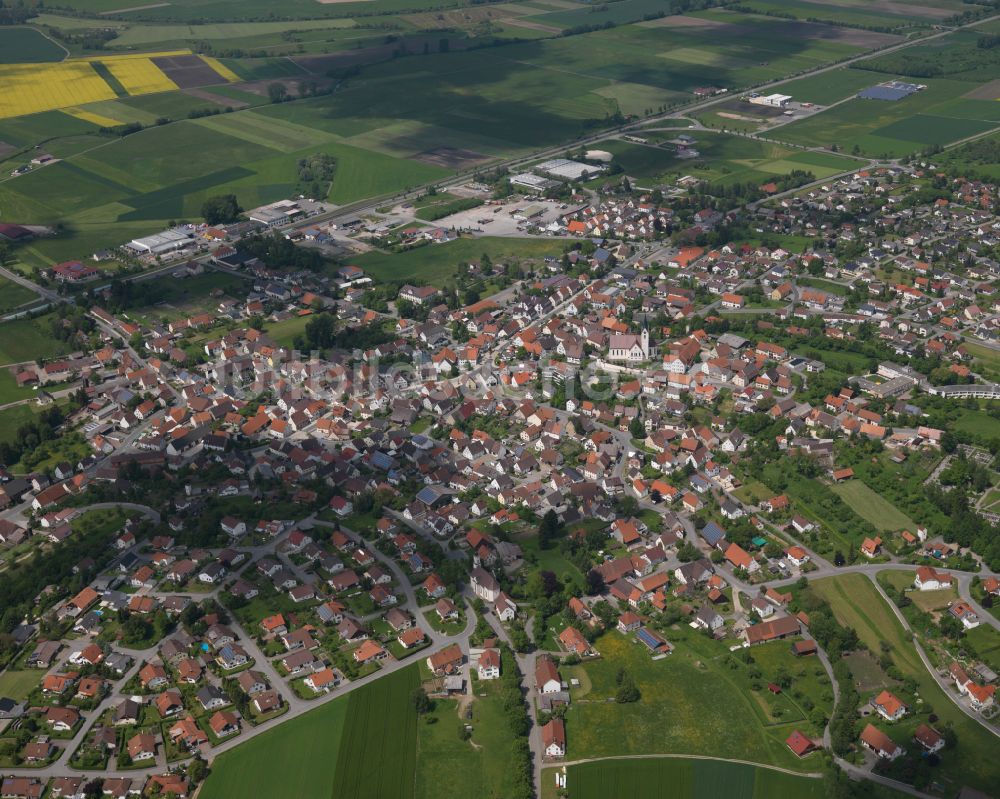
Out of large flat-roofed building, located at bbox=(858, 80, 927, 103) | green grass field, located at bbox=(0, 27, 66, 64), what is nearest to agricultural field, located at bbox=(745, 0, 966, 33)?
large flat-roofed building, located at bbox=(858, 80, 927, 103)

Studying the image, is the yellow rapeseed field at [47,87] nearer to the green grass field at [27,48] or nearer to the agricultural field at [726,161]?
the green grass field at [27,48]

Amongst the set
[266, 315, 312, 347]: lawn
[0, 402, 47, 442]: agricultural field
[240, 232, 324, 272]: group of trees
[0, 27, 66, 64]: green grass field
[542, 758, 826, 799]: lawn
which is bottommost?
[542, 758, 826, 799]: lawn

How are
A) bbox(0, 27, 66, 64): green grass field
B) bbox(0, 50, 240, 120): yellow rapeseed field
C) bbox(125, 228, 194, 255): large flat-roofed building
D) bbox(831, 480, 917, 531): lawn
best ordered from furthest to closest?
bbox(0, 27, 66, 64): green grass field
bbox(0, 50, 240, 120): yellow rapeseed field
bbox(125, 228, 194, 255): large flat-roofed building
bbox(831, 480, 917, 531): lawn

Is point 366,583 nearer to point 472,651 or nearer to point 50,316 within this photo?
point 472,651

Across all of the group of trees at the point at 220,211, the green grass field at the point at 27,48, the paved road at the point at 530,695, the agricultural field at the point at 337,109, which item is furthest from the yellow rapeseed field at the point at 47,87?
the paved road at the point at 530,695

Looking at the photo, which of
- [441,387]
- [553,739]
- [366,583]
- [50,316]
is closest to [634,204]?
[441,387]

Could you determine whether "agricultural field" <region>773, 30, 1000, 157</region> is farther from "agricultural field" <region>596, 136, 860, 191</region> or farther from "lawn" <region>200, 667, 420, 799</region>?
"lawn" <region>200, 667, 420, 799</region>

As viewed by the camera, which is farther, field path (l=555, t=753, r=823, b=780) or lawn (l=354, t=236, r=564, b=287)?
lawn (l=354, t=236, r=564, b=287)

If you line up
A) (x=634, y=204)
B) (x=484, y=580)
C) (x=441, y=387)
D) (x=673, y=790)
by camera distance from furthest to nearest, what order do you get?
1. (x=634, y=204)
2. (x=441, y=387)
3. (x=484, y=580)
4. (x=673, y=790)
